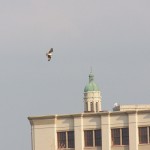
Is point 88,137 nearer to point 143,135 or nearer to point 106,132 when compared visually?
point 106,132

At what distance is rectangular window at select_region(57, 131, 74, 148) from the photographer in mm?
120438

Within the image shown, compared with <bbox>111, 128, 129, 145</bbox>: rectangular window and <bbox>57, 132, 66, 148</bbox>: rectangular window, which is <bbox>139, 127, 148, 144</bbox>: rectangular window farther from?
<bbox>57, 132, 66, 148</bbox>: rectangular window

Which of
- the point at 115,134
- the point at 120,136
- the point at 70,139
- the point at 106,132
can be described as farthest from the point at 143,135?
the point at 70,139

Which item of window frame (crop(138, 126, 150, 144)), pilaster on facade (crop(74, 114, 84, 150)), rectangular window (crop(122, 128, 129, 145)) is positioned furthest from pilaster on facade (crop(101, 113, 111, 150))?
window frame (crop(138, 126, 150, 144))

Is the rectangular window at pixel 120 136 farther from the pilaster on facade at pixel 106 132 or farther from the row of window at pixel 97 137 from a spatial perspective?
the pilaster on facade at pixel 106 132

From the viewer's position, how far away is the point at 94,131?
12012cm

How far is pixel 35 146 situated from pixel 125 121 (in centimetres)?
931

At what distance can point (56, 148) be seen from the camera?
120625mm

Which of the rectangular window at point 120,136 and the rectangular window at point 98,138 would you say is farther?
the rectangular window at point 98,138

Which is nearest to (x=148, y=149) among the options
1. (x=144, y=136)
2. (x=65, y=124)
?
(x=144, y=136)

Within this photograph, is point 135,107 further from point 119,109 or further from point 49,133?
point 49,133

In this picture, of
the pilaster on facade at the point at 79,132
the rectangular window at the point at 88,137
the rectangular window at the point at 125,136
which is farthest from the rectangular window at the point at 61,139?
the rectangular window at the point at 125,136

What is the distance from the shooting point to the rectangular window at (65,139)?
120 metres

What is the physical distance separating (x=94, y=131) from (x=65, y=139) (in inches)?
120
